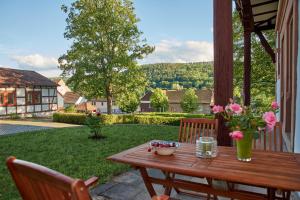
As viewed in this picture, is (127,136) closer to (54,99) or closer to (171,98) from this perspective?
(54,99)

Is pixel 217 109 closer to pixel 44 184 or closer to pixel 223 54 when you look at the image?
pixel 223 54

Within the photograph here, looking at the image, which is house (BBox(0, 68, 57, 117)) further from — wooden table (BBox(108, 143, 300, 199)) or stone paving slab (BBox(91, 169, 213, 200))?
wooden table (BBox(108, 143, 300, 199))

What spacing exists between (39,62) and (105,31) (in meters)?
37.8

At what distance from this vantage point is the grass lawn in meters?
3.78

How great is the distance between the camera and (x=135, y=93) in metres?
16.2

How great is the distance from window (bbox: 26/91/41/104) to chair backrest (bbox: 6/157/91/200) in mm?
19768

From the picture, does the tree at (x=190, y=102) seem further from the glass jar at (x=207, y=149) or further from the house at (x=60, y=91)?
the glass jar at (x=207, y=149)

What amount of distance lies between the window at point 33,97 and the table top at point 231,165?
19.2 metres

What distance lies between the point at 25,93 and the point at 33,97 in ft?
2.44

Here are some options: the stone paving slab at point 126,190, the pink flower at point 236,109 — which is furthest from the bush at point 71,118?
the pink flower at point 236,109

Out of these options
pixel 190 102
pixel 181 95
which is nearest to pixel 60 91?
pixel 181 95

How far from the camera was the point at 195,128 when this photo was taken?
9.32 feet

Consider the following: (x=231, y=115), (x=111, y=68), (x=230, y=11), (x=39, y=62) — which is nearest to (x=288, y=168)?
(x=231, y=115)

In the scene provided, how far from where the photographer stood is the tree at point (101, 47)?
15039 mm
